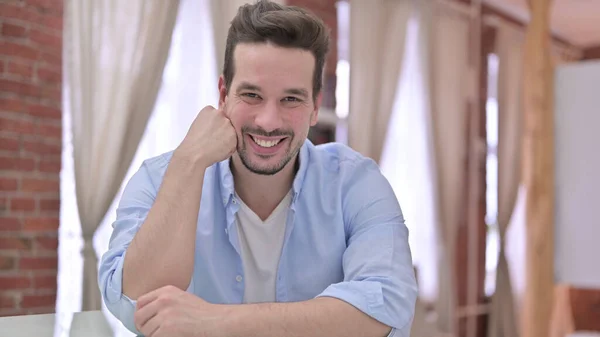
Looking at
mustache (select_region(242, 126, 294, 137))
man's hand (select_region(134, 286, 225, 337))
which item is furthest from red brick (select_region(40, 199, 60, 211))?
man's hand (select_region(134, 286, 225, 337))

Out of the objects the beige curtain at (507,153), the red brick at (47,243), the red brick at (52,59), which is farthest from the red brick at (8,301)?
the beige curtain at (507,153)

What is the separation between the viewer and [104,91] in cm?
267

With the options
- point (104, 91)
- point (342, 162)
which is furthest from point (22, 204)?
point (342, 162)

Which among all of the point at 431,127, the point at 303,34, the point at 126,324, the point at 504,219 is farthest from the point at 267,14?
the point at 504,219

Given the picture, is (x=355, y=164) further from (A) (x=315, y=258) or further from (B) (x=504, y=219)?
(B) (x=504, y=219)

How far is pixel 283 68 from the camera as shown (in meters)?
1.39

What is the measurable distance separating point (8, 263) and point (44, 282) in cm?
18

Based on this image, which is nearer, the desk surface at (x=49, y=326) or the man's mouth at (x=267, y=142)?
the desk surface at (x=49, y=326)

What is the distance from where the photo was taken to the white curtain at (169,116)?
8.59ft

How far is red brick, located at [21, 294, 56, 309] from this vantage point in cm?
247

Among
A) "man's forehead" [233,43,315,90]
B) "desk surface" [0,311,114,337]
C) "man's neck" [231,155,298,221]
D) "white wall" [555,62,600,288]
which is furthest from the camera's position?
"white wall" [555,62,600,288]

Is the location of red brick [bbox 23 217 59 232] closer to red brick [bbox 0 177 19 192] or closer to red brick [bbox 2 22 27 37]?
red brick [bbox 0 177 19 192]

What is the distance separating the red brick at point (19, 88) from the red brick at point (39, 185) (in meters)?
0.36

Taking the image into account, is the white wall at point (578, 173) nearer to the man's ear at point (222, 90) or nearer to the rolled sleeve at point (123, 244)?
the man's ear at point (222, 90)
